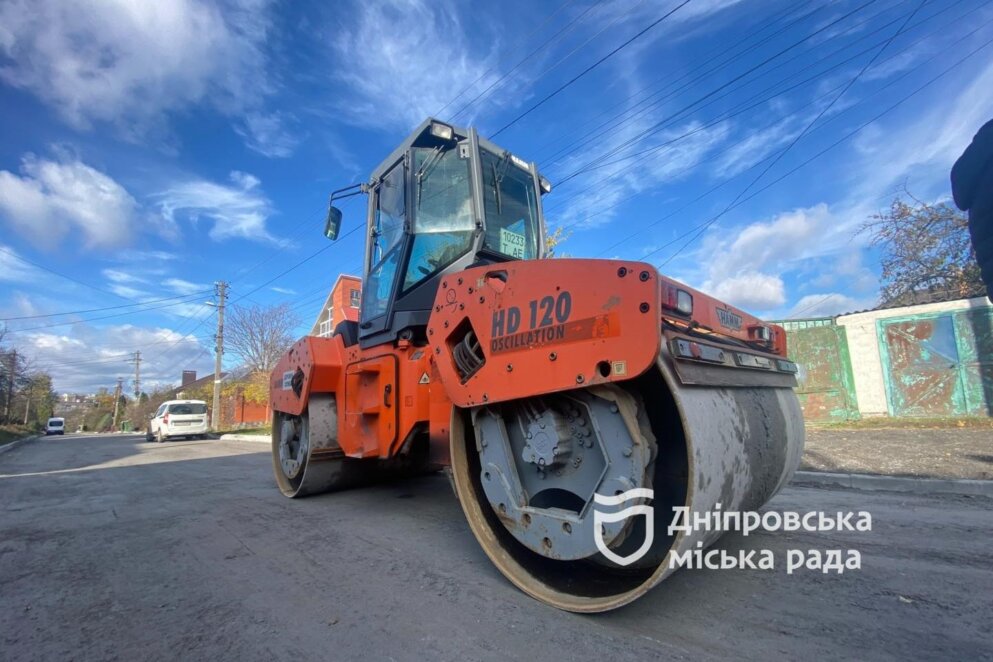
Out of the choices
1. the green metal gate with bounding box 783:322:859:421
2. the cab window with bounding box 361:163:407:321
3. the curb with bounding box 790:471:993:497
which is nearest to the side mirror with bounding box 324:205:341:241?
the cab window with bounding box 361:163:407:321

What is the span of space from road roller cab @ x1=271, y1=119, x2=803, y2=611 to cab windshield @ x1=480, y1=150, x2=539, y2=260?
0.93ft

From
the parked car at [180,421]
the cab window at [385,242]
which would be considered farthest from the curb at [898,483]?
the parked car at [180,421]

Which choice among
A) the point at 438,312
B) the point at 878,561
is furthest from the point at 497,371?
the point at 878,561

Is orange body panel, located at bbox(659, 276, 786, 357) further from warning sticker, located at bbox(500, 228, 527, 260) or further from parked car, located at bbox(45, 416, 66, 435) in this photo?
parked car, located at bbox(45, 416, 66, 435)

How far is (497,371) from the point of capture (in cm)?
264

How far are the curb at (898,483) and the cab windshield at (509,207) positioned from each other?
4.30m

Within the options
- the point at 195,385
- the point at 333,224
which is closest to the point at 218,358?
the point at 333,224

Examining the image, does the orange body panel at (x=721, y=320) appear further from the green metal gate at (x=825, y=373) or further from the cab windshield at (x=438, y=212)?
the green metal gate at (x=825, y=373)

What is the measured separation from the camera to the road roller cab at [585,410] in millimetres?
2162

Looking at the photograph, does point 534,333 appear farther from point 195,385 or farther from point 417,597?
point 195,385

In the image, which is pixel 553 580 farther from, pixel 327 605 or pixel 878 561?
pixel 878 561

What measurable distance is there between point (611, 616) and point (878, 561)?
1.95m

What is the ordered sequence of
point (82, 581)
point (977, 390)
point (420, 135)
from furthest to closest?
point (977, 390) < point (420, 135) < point (82, 581)

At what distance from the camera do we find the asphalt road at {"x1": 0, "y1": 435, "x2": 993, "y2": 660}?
2.16 meters
